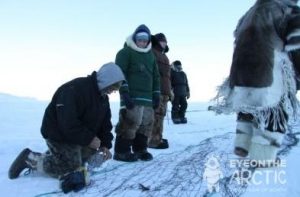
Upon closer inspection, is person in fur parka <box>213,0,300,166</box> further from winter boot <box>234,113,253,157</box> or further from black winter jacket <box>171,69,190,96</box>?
black winter jacket <box>171,69,190,96</box>

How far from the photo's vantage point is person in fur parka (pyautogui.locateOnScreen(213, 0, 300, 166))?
269cm

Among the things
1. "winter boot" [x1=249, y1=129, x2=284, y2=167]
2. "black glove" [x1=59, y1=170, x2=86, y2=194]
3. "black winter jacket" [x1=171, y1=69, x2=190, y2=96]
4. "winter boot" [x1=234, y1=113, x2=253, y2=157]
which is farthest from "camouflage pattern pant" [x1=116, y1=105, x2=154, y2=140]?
"black winter jacket" [x1=171, y1=69, x2=190, y2=96]

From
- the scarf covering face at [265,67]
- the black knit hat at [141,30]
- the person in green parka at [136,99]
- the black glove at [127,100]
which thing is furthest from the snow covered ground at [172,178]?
the black knit hat at [141,30]

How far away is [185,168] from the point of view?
193 inches

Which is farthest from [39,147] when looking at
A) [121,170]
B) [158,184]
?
[158,184]

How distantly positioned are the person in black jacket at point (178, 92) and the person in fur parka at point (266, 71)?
8516mm

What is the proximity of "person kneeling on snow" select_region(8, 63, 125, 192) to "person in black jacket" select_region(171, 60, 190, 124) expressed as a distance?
21.4ft

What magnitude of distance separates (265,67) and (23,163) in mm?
2923

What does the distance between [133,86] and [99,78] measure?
103cm

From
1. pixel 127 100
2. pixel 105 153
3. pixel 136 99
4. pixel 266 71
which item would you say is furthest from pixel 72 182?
pixel 266 71

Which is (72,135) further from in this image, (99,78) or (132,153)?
(132,153)

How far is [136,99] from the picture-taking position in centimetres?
579

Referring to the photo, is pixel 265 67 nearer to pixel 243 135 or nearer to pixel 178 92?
pixel 243 135

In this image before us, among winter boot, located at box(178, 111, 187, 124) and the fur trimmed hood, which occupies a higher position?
the fur trimmed hood
